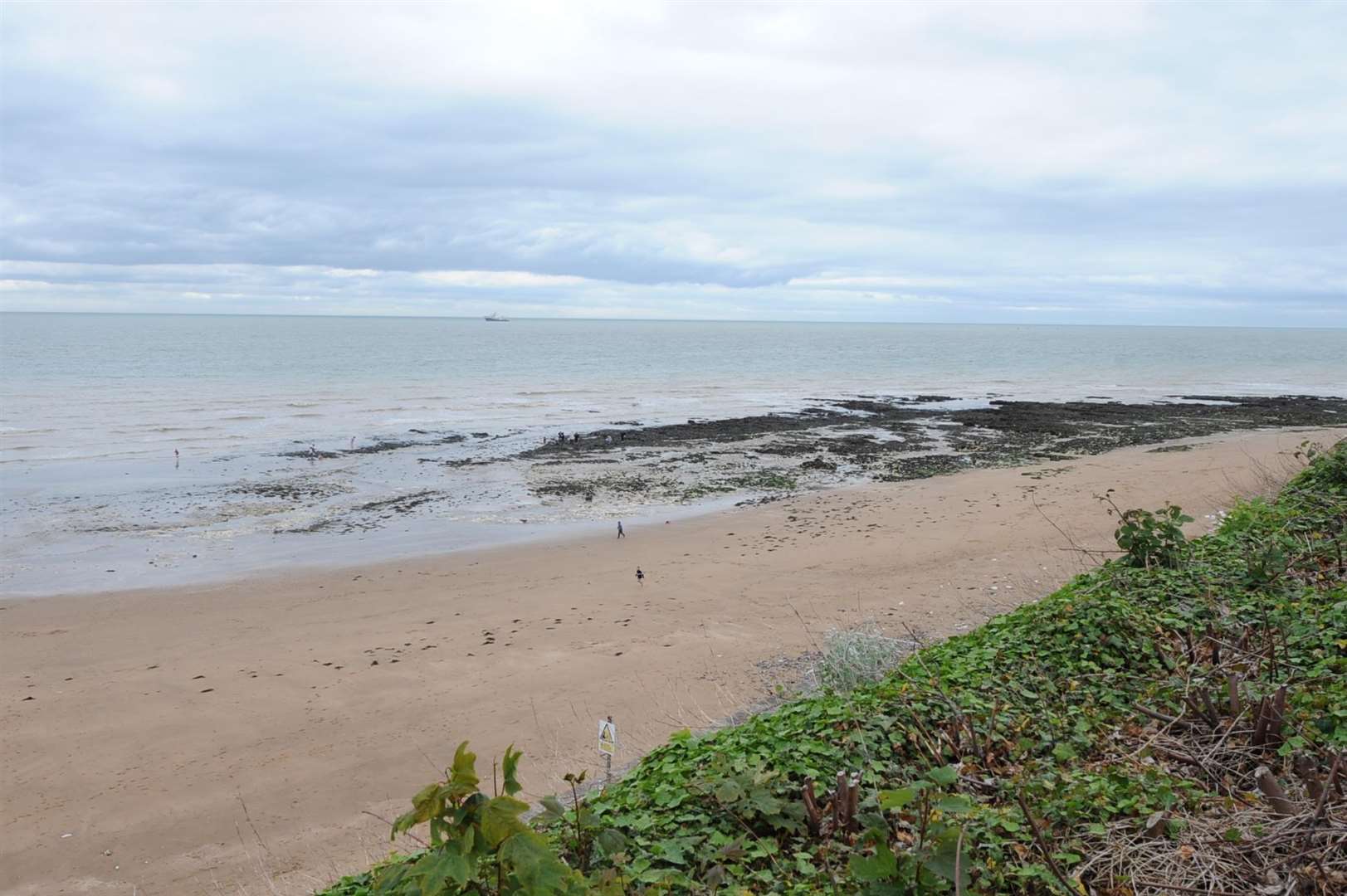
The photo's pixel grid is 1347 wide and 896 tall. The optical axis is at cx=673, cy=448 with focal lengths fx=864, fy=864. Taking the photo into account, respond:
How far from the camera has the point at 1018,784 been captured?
4.05 metres

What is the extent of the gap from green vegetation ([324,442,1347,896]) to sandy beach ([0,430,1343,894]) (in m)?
2.82

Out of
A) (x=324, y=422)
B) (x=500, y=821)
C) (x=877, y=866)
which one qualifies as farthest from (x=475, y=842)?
(x=324, y=422)

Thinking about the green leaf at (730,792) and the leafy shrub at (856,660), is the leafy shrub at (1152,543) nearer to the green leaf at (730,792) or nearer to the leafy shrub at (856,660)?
the leafy shrub at (856,660)

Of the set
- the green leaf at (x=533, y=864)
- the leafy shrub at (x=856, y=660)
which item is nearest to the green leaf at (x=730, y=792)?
the green leaf at (x=533, y=864)

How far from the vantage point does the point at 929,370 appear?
7000cm

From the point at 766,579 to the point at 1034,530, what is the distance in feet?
18.1

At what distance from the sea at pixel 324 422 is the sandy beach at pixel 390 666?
255cm

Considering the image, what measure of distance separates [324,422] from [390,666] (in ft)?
90.1

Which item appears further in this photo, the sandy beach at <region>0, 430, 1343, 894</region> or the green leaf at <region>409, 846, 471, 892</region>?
the sandy beach at <region>0, 430, 1343, 894</region>

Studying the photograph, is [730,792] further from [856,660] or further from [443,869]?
[856,660]

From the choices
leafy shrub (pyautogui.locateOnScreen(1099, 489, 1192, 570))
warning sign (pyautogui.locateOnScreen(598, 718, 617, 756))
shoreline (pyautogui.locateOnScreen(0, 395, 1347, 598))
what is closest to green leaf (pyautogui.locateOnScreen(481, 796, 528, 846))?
warning sign (pyautogui.locateOnScreen(598, 718, 617, 756))

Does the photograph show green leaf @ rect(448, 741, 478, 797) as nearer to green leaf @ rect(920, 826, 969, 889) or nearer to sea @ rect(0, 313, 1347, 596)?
green leaf @ rect(920, 826, 969, 889)

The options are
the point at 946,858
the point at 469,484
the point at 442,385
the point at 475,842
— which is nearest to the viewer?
the point at 475,842

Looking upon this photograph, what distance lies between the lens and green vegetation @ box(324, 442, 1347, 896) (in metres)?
3.25
